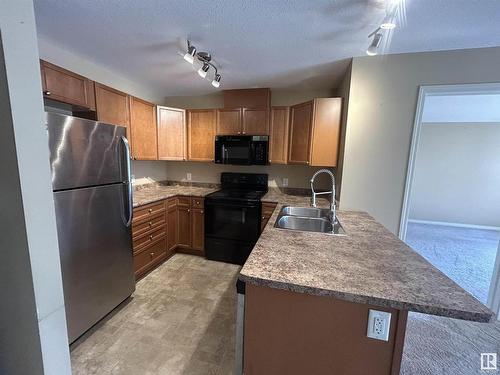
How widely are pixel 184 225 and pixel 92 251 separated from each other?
1436mm

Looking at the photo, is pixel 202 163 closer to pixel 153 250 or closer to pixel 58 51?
pixel 153 250

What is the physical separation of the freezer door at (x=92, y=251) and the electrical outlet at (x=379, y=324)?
1.83 metres

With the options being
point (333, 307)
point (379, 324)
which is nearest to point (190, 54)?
point (333, 307)

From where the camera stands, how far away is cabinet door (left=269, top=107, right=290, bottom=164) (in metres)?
2.89

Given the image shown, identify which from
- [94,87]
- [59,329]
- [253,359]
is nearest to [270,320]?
[253,359]

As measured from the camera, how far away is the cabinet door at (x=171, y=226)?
112 inches

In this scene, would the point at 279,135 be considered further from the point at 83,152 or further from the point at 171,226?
the point at 83,152

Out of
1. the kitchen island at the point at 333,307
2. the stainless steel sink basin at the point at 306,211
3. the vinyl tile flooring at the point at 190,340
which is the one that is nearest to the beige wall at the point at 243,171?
the stainless steel sink basin at the point at 306,211

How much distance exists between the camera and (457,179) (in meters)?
4.56

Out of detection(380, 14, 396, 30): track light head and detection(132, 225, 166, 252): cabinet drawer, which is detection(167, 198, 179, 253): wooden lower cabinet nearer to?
detection(132, 225, 166, 252): cabinet drawer

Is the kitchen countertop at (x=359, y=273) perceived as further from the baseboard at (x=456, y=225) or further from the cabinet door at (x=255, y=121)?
the baseboard at (x=456, y=225)

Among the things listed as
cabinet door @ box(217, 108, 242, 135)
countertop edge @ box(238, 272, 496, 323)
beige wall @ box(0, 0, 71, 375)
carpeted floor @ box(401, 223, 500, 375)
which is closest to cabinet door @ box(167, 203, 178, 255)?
cabinet door @ box(217, 108, 242, 135)

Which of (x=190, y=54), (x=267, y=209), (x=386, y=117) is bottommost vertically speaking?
(x=267, y=209)

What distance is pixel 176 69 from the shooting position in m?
2.39
